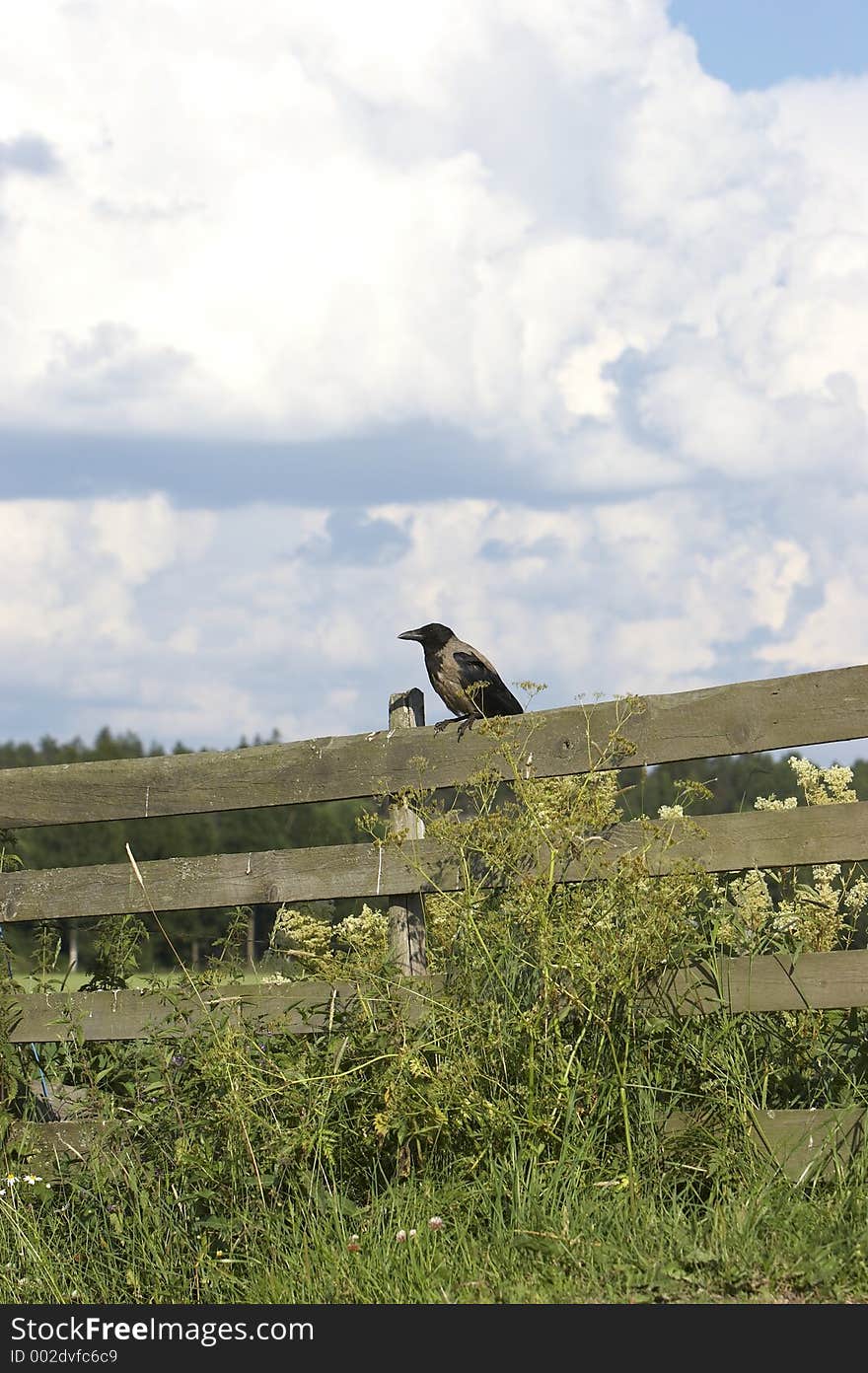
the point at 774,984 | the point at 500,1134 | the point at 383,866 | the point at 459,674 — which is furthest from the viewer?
the point at 459,674

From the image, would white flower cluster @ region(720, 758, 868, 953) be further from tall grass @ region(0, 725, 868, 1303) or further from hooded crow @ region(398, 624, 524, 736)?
hooded crow @ region(398, 624, 524, 736)

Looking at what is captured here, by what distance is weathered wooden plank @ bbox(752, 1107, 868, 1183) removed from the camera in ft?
15.6

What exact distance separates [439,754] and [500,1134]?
1.87 m

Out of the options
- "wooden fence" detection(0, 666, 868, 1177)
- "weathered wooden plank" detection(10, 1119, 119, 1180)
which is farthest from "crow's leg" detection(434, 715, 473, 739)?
"weathered wooden plank" detection(10, 1119, 119, 1180)

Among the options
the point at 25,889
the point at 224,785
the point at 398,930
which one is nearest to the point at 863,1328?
the point at 398,930

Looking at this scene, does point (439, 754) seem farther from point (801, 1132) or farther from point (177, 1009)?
point (801, 1132)

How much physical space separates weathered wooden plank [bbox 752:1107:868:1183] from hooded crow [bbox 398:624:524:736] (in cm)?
275

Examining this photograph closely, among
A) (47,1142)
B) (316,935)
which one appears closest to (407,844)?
(316,935)

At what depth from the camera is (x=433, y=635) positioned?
25.3ft

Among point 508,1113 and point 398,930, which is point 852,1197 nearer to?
point 508,1113

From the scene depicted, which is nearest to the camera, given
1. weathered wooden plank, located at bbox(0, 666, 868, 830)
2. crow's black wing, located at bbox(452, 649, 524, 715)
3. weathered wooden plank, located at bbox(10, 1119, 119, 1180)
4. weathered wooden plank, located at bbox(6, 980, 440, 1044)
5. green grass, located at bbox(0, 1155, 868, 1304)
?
green grass, located at bbox(0, 1155, 868, 1304)

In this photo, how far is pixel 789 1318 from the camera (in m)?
3.80

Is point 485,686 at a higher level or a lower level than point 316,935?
higher

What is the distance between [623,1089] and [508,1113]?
0.39 metres
